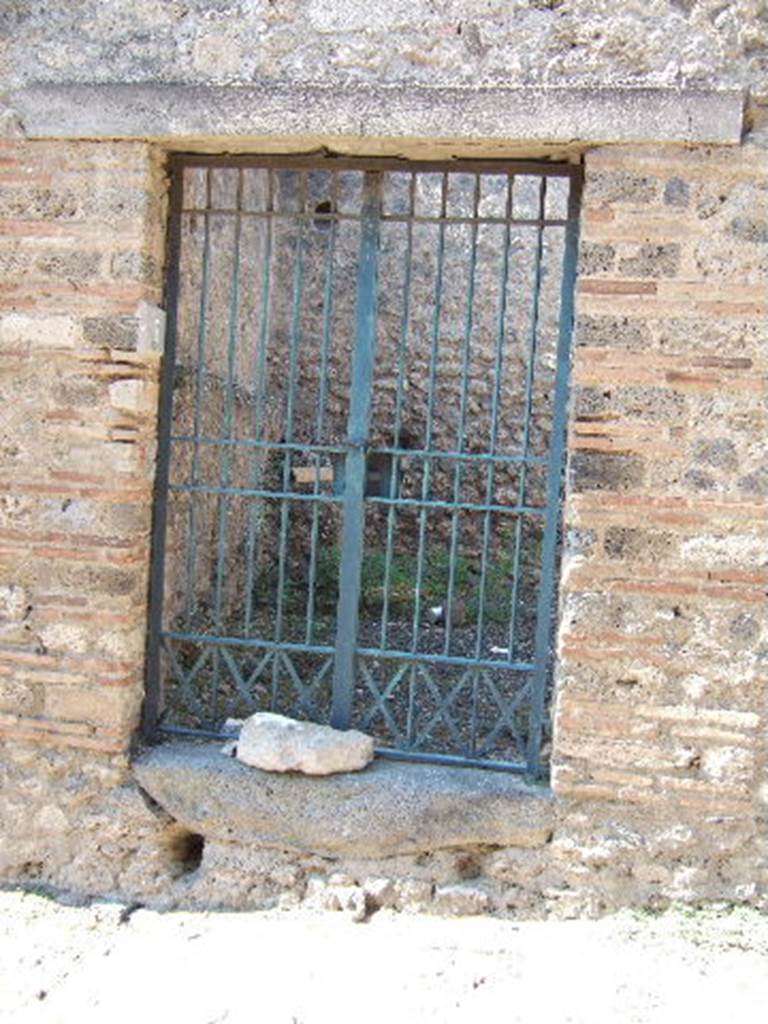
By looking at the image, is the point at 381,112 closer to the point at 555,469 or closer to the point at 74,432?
the point at 555,469

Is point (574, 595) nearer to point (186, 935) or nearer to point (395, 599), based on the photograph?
point (186, 935)

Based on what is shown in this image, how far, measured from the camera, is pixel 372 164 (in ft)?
12.9

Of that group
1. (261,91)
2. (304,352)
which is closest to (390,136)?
(261,91)

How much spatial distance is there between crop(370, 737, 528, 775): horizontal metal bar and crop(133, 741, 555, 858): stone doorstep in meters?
0.03

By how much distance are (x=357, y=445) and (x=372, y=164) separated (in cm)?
101

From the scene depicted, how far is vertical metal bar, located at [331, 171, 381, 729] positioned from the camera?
3.98 metres

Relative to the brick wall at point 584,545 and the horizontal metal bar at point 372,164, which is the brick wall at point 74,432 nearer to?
the brick wall at point 584,545

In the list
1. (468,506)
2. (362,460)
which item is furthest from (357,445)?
(468,506)

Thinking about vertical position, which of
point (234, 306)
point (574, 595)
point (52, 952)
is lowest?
point (52, 952)

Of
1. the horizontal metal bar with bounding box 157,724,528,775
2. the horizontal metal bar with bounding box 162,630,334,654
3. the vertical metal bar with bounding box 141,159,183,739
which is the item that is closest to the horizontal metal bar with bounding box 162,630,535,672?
the horizontal metal bar with bounding box 162,630,334,654

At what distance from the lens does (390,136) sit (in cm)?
371

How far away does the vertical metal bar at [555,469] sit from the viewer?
3865mm

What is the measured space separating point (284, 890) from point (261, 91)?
283cm

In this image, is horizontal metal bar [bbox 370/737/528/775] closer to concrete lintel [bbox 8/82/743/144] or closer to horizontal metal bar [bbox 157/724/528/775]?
horizontal metal bar [bbox 157/724/528/775]
